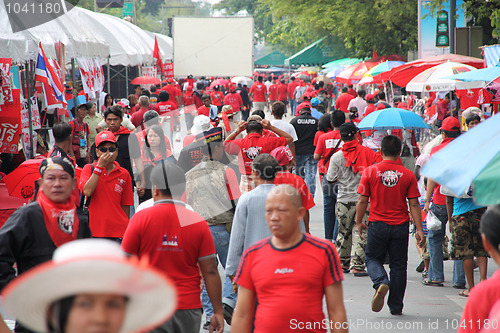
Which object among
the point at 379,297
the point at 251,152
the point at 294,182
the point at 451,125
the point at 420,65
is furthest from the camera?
the point at 420,65

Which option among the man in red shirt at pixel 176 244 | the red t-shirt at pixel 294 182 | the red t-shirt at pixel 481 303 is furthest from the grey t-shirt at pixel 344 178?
the red t-shirt at pixel 481 303

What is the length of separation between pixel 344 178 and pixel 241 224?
401 cm

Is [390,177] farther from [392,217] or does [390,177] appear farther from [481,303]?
[481,303]

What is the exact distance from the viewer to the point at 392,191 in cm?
762

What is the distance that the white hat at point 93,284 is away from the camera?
208 centimetres

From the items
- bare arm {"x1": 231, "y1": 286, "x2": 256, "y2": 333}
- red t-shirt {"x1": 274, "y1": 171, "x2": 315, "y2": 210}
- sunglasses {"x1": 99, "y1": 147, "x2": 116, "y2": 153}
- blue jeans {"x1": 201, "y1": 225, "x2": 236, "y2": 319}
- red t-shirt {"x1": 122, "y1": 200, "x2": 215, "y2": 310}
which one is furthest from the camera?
sunglasses {"x1": 99, "y1": 147, "x2": 116, "y2": 153}

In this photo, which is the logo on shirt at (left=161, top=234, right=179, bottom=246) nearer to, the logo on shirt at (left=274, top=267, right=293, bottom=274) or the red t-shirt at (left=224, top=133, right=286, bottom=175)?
the logo on shirt at (left=274, top=267, right=293, bottom=274)

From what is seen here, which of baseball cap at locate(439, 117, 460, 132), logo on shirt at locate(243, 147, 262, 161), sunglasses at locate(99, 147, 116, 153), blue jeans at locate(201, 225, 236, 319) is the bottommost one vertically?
blue jeans at locate(201, 225, 236, 319)

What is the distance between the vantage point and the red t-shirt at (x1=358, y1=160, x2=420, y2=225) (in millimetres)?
7613

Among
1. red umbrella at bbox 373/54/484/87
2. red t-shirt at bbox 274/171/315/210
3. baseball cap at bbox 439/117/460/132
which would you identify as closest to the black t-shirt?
red umbrella at bbox 373/54/484/87

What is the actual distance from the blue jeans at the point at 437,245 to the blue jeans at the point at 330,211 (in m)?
1.78

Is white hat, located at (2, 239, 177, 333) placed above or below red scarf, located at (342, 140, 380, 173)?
above

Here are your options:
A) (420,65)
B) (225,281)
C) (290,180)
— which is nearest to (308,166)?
(420,65)

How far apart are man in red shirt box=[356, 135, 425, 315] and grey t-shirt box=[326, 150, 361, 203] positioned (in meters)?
1.72
